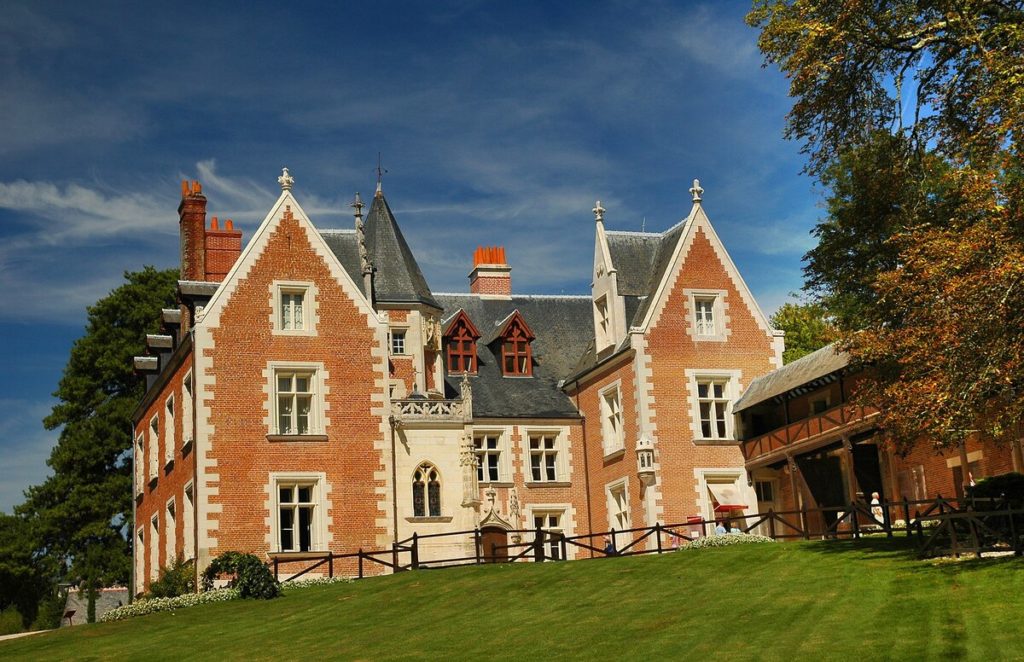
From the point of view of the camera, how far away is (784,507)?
39.0 meters

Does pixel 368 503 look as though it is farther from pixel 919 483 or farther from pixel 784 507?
pixel 919 483

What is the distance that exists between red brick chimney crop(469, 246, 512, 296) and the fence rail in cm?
1058

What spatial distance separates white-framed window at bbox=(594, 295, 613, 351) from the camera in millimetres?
41000

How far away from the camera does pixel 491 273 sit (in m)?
47.3

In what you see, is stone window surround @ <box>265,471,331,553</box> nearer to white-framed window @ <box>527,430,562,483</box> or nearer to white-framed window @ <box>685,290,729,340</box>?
white-framed window @ <box>527,430,562,483</box>

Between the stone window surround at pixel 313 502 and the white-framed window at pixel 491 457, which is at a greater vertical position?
the white-framed window at pixel 491 457

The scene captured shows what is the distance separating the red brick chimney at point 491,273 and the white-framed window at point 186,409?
555 inches

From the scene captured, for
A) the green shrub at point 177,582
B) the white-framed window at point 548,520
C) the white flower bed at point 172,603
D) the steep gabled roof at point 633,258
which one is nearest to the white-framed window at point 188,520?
the green shrub at point 177,582

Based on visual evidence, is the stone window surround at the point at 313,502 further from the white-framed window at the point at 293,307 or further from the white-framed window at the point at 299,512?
the white-framed window at the point at 293,307

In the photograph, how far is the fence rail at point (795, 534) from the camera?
22016mm

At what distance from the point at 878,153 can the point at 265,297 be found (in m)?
16.6

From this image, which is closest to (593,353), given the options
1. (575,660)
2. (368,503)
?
(368,503)

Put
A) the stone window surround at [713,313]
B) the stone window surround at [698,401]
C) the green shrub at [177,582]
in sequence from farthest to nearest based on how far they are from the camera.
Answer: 1. the stone window surround at [713,313]
2. the stone window surround at [698,401]
3. the green shrub at [177,582]

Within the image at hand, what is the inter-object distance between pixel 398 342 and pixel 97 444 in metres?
14.1
